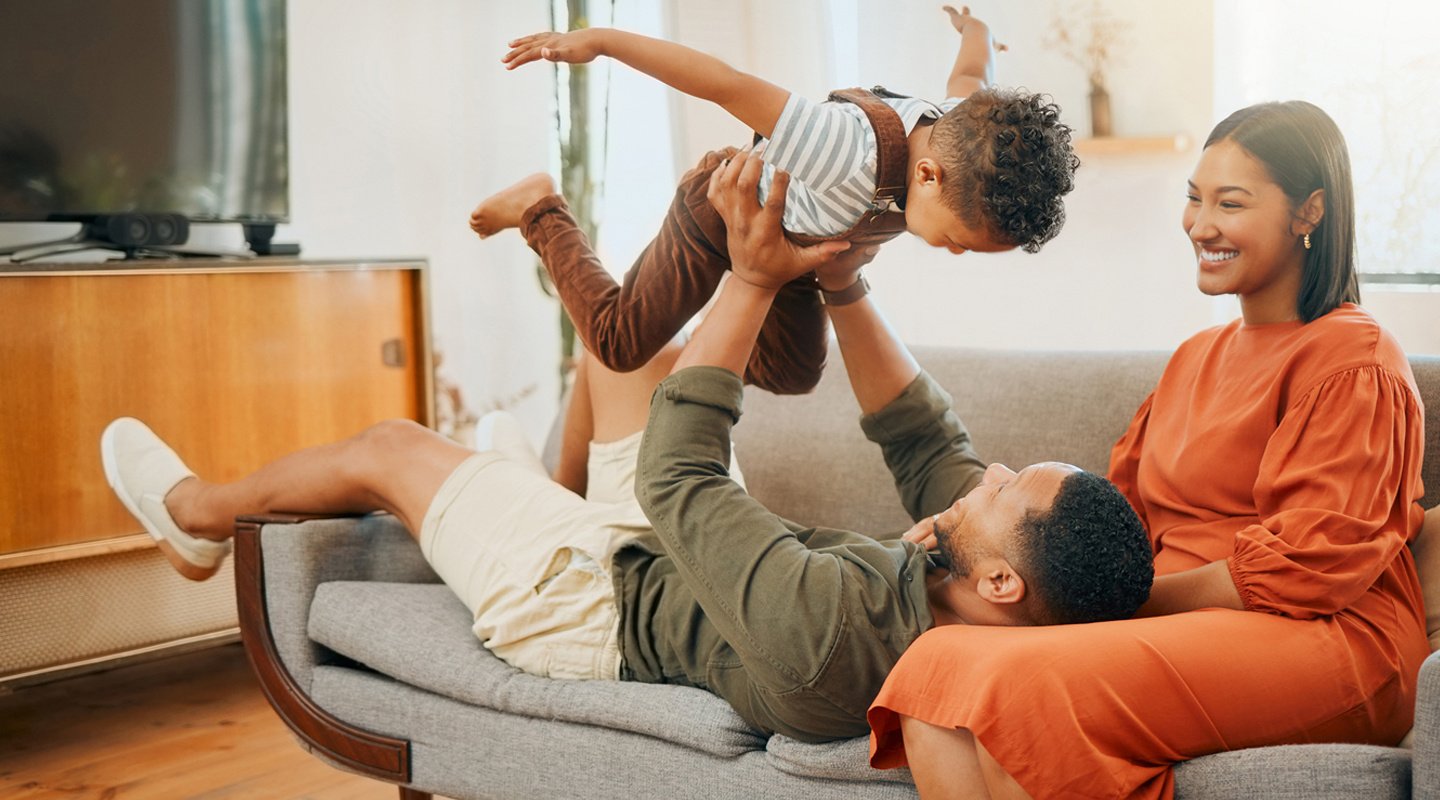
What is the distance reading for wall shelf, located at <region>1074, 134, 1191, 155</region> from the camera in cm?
296

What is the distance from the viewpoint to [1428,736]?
1199mm

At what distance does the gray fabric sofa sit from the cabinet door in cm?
77

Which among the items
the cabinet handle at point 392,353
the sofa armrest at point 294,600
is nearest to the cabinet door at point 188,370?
the cabinet handle at point 392,353

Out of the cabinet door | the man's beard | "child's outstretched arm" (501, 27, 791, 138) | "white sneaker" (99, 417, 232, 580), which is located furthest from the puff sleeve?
the cabinet door

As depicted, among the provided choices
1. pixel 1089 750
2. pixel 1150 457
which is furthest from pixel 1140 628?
pixel 1150 457

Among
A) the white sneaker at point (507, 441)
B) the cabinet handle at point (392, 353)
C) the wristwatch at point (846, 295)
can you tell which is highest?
the wristwatch at point (846, 295)

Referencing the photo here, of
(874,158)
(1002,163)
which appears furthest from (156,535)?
(1002,163)

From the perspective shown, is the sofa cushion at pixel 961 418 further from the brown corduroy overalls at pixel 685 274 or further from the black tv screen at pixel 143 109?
the black tv screen at pixel 143 109

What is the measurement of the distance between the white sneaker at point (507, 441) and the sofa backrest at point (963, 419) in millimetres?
409

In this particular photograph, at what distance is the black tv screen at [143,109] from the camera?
273 centimetres

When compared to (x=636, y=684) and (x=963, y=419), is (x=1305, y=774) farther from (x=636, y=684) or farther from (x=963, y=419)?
(x=963, y=419)

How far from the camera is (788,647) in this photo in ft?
4.82

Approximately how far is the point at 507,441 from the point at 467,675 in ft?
1.85

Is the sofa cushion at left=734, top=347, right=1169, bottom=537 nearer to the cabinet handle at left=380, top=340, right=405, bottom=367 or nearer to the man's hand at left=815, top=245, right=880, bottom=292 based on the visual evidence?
the man's hand at left=815, top=245, right=880, bottom=292
